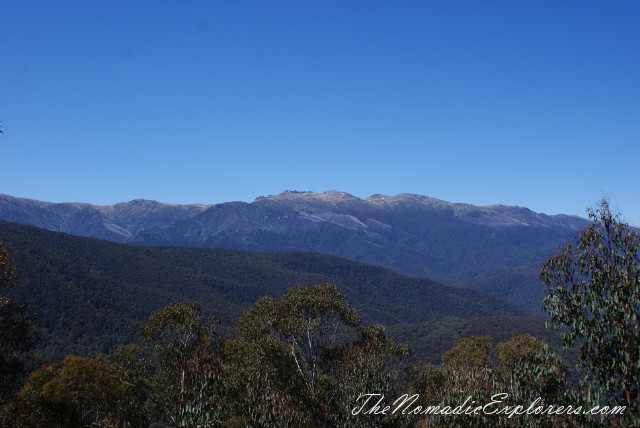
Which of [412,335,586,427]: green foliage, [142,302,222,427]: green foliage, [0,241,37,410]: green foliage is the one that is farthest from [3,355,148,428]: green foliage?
[412,335,586,427]: green foliage

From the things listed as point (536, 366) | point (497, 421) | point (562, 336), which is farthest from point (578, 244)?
point (497, 421)

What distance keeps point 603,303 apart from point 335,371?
30523 millimetres

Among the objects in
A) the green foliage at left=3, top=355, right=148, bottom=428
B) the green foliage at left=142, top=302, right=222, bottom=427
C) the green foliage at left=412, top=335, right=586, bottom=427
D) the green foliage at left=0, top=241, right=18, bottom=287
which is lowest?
the green foliage at left=3, top=355, right=148, bottom=428

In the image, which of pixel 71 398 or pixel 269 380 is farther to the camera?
pixel 71 398

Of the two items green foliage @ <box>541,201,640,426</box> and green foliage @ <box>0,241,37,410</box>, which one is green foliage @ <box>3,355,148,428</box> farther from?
green foliage @ <box>541,201,640,426</box>

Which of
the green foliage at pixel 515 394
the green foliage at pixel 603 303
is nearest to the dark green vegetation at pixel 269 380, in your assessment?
the green foliage at pixel 515 394

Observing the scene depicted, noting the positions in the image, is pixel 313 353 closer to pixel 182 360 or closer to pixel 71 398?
pixel 182 360

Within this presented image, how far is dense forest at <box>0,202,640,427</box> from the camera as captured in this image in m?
18.5

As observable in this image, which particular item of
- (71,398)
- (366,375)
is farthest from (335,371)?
(71,398)

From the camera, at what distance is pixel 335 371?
4550cm

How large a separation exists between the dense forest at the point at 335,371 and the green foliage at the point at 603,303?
1.9 inches

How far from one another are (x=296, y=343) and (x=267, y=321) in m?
3.23

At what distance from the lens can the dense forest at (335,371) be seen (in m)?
18.5

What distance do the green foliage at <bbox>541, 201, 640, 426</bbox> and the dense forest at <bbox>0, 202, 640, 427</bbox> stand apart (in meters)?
0.05
